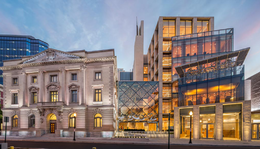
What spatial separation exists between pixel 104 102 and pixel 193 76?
18.1 meters

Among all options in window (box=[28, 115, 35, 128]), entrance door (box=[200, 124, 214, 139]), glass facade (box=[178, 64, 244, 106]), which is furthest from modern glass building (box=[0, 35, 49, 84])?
entrance door (box=[200, 124, 214, 139])

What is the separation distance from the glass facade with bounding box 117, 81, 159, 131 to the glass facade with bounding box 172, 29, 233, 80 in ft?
28.6

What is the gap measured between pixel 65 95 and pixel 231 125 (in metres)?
31.2

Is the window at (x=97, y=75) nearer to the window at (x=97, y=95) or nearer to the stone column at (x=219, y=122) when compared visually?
the window at (x=97, y=95)

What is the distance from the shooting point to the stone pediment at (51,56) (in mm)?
34938

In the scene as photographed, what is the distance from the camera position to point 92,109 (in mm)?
33594

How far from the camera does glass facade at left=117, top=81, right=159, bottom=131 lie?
140 feet

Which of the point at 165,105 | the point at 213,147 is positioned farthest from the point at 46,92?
the point at 213,147

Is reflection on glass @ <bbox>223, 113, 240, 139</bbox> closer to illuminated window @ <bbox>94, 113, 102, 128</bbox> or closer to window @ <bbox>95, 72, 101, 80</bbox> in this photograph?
illuminated window @ <bbox>94, 113, 102, 128</bbox>

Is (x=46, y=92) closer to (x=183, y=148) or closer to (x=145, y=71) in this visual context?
(x=183, y=148)

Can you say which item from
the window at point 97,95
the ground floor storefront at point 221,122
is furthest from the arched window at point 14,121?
the ground floor storefront at point 221,122

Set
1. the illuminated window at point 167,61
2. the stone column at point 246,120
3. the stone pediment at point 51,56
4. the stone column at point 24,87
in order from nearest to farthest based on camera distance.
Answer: the stone column at point 246,120
the stone pediment at point 51,56
the stone column at point 24,87
the illuminated window at point 167,61

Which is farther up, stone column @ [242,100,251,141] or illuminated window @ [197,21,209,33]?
illuminated window @ [197,21,209,33]

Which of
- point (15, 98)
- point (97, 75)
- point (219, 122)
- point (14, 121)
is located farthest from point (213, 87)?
point (14, 121)
